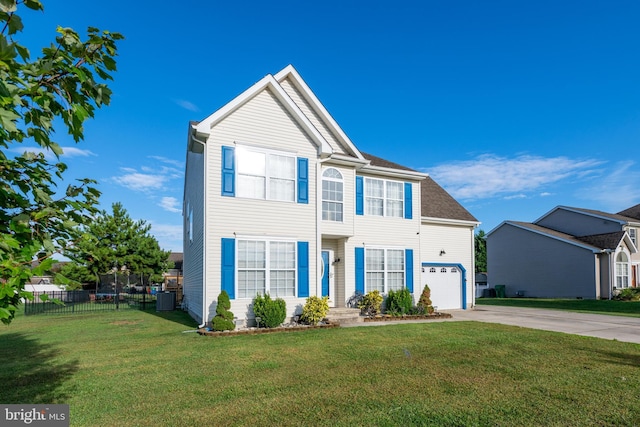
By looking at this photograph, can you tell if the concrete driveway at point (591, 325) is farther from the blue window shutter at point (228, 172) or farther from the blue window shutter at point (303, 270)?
the blue window shutter at point (228, 172)

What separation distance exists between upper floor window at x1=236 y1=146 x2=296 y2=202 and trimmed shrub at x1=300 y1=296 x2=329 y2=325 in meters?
3.65

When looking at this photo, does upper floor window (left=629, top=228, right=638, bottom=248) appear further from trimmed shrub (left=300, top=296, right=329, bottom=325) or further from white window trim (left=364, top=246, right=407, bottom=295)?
trimmed shrub (left=300, top=296, right=329, bottom=325)

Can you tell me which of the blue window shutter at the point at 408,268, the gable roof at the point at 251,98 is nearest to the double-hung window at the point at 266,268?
the gable roof at the point at 251,98

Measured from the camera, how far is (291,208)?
45.1 feet

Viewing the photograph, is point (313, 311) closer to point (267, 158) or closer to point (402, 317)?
point (402, 317)

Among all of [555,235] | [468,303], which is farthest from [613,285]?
[468,303]

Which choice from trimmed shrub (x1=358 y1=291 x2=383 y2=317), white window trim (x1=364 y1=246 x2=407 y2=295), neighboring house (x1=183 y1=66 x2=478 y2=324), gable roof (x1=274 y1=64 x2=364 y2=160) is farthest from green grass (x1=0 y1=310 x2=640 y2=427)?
gable roof (x1=274 y1=64 x2=364 y2=160)

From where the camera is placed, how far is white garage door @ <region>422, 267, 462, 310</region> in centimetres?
1884

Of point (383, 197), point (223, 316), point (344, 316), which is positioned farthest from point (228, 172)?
point (383, 197)

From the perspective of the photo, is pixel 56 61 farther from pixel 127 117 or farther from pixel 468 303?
pixel 468 303

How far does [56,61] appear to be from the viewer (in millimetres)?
2732

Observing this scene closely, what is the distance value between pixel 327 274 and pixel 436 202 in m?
8.08

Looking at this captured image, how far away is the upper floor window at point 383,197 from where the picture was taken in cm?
1666

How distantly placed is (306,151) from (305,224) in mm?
2683
